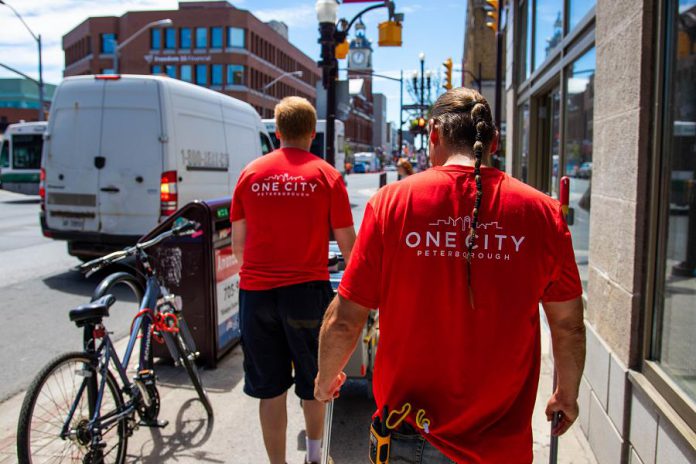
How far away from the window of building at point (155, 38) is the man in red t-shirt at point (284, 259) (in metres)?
70.7

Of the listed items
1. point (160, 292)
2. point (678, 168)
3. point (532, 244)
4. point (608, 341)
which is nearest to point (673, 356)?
point (608, 341)

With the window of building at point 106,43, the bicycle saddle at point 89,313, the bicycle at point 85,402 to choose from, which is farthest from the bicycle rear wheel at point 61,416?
the window of building at point 106,43

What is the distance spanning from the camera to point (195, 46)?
220 ft

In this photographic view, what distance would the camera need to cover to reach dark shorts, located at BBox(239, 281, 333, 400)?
10.3 ft

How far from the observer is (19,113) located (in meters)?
79.2

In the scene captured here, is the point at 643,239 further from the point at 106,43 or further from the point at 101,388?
the point at 106,43

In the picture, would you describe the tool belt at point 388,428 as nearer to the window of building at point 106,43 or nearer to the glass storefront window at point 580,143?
the glass storefront window at point 580,143

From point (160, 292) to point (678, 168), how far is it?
3076 mm

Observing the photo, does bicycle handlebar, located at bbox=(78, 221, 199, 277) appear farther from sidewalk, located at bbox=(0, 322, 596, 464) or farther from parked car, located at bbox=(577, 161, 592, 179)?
parked car, located at bbox=(577, 161, 592, 179)

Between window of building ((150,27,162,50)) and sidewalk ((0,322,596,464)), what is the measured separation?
228 ft

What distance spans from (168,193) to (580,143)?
5682 mm

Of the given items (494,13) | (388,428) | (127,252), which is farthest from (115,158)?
(494,13)

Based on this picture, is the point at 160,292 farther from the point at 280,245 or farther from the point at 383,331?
the point at 383,331

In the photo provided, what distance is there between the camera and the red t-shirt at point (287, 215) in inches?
122
